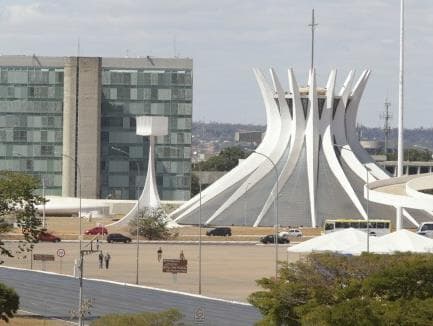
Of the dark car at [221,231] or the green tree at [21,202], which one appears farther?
the dark car at [221,231]

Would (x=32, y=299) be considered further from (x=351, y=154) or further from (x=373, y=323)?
(x=351, y=154)

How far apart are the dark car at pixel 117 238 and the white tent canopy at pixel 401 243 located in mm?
35577

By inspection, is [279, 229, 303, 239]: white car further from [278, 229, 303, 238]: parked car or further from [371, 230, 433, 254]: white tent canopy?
[371, 230, 433, 254]: white tent canopy

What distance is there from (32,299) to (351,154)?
69.9 meters

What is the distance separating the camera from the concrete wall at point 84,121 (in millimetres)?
170000

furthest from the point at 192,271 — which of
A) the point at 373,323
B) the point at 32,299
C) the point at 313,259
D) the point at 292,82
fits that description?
the point at 292,82

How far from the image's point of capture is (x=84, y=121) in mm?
170750

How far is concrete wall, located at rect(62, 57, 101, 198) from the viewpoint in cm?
17000

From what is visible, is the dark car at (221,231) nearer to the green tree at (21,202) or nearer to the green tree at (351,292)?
the green tree at (21,202)

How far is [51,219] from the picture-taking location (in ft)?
479

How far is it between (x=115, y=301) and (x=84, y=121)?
95301mm

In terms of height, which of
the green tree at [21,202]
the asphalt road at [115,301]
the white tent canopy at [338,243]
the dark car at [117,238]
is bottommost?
the asphalt road at [115,301]

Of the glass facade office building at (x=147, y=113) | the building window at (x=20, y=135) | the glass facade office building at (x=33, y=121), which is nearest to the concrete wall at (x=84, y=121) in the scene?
the glass facade office building at (x=33, y=121)

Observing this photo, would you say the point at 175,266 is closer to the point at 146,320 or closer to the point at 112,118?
the point at 146,320
